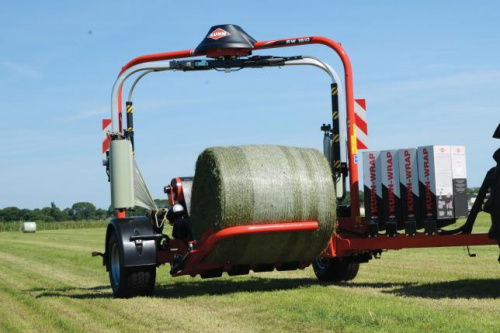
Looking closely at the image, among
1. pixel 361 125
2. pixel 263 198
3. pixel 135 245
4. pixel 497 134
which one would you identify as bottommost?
pixel 135 245

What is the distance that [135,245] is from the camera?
11.1 metres

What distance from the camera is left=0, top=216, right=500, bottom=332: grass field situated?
8.04 m

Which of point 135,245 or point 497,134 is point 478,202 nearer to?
point 497,134

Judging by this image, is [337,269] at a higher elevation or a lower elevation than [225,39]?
lower

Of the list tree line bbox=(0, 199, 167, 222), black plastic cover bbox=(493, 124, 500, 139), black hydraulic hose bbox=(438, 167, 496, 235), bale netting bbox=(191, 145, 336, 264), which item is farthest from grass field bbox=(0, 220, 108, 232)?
black plastic cover bbox=(493, 124, 500, 139)

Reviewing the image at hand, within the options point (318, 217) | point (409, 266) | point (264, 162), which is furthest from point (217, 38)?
point (409, 266)

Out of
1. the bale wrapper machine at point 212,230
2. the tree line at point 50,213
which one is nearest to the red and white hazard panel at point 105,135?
the bale wrapper machine at point 212,230

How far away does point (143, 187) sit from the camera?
12.4 metres

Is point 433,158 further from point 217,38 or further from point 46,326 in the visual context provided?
point 46,326

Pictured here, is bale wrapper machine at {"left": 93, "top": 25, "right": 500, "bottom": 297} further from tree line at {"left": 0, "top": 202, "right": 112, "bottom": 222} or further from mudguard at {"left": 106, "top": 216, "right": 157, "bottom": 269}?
tree line at {"left": 0, "top": 202, "right": 112, "bottom": 222}

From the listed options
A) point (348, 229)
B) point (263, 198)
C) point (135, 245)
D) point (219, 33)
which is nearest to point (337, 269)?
point (348, 229)

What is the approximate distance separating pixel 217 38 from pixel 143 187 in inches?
99.1

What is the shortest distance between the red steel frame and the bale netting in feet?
0.42

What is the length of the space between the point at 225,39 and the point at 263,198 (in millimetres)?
2729
